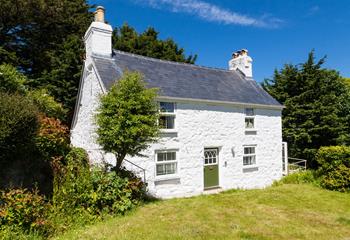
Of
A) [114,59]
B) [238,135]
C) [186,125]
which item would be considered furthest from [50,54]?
[238,135]

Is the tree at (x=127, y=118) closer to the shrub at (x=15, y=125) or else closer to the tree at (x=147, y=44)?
the shrub at (x=15, y=125)

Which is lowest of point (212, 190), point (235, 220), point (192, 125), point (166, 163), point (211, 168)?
point (212, 190)

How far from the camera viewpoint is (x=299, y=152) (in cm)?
2216

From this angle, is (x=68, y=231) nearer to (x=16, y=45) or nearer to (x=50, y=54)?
(x=50, y=54)

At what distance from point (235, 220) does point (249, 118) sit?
8.99 m

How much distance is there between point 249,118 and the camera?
1662 centimetres

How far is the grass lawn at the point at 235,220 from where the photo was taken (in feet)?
24.6

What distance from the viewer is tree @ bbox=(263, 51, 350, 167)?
70.2ft

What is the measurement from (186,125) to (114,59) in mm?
5448

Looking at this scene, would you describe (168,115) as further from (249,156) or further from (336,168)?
(336,168)

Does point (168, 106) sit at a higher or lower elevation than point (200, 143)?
higher

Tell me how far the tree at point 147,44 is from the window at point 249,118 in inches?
489

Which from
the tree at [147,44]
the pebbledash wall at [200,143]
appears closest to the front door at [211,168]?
the pebbledash wall at [200,143]

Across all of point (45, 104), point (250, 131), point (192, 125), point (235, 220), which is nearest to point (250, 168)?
point (250, 131)
